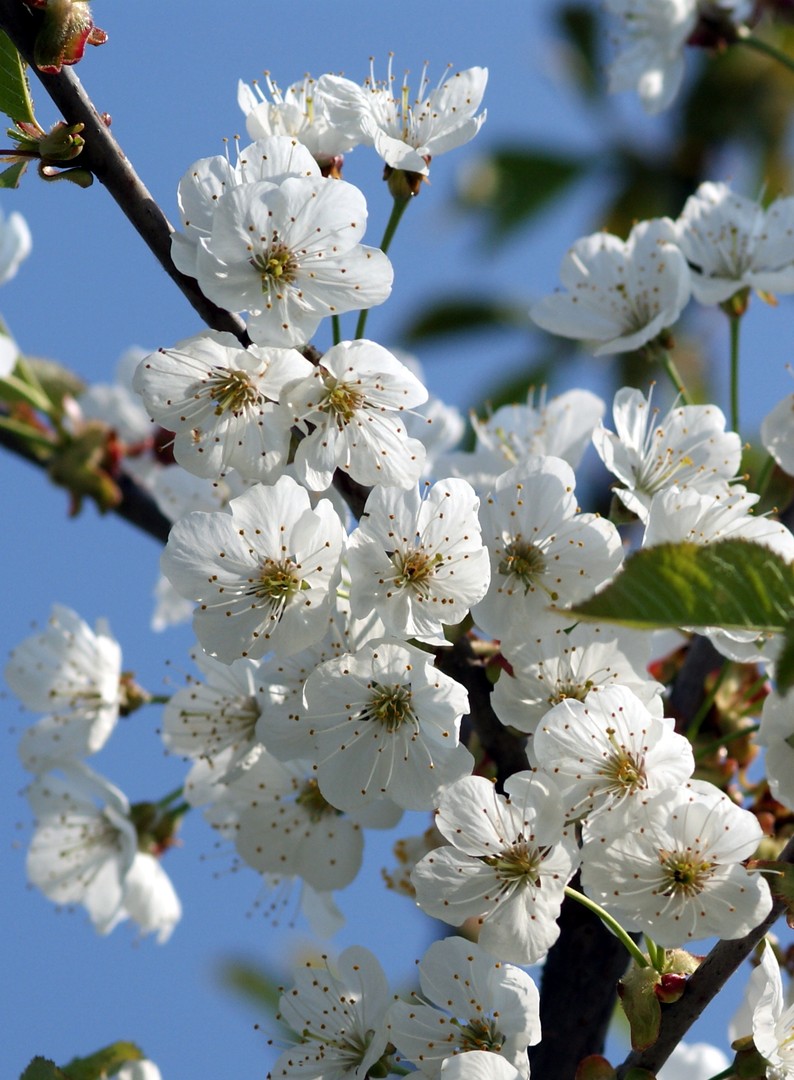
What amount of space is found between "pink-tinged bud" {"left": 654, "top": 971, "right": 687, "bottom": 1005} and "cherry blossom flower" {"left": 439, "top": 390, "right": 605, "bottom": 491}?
945mm

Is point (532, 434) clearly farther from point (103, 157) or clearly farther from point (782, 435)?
point (103, 157)

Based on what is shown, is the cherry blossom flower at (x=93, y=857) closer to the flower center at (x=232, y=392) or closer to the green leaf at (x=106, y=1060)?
the green leaf at (x=106, y=1060)

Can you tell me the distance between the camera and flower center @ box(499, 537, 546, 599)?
5.66 feet

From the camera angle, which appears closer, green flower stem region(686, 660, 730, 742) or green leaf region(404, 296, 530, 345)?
green flower stem region(686, 660, 730, 742)

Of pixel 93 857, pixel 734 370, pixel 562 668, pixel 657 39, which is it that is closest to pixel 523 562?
pixel 562 668

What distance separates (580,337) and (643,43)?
41.8 inches

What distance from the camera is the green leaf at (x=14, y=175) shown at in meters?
1.50

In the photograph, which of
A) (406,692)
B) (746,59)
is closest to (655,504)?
(406,692)

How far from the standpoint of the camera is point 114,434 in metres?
2.91

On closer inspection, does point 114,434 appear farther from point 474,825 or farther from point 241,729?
point 474,825

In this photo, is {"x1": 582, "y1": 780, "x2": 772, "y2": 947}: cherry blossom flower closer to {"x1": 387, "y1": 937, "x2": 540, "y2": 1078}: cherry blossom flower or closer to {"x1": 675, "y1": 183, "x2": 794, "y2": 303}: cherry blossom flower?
{"x1": 387, "y1": 937, "x2": 540, "y2": 1078}: cherry blossom flower

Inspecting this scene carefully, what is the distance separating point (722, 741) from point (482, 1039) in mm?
580

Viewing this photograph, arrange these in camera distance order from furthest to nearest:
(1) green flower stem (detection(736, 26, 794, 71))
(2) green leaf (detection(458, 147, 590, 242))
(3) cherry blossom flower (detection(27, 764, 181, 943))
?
(2) green leaf (detection(458, 147, 590, 242)) → (1) green flower stem (detection(736, 26, 794, 71)) → (3) cherry blossom flower (detection(27, 764, 181, 943))

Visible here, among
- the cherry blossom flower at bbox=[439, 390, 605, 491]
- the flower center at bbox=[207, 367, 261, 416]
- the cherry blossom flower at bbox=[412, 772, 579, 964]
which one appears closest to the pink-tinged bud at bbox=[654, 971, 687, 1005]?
the cherry blossom flower at bbox=[412, 772, 579, 964]
